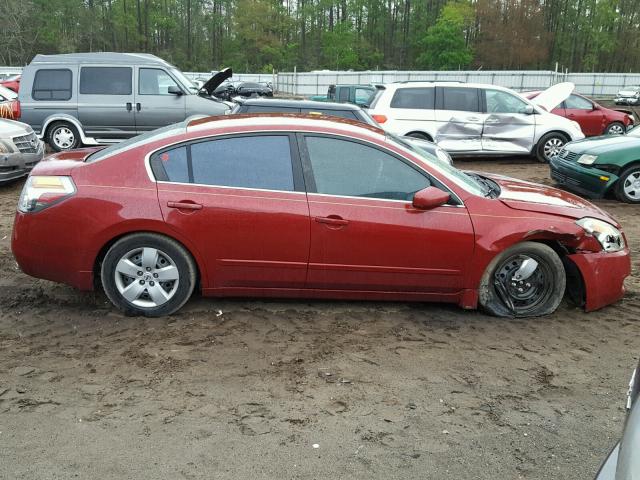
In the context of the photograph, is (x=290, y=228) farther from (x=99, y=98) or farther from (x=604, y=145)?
(x=99, y=98)

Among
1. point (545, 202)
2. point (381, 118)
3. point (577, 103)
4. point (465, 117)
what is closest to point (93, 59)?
point (381, 118)

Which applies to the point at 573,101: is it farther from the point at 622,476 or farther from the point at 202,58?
the point at 202,58

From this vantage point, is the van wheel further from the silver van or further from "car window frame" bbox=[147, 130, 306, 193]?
"car window frame" bbox=[147, 130, 306, 193]

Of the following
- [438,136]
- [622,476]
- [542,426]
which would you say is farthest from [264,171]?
[438,136]

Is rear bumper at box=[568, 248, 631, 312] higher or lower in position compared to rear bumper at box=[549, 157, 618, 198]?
lower

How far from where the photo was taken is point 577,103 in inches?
637

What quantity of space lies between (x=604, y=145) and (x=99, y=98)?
→ 9.81 meters

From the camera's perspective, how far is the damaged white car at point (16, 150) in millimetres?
9188

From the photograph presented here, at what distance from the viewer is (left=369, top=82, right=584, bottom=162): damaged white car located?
12.5 metres

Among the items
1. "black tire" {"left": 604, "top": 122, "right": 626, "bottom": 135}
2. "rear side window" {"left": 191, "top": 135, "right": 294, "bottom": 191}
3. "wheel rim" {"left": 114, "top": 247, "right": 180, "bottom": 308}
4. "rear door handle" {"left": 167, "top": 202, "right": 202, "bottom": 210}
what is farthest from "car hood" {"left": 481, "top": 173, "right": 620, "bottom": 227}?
"black tire" {"left": 604, "top": 122, "right": 626, "bottom": 135}

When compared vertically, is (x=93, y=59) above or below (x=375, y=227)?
above

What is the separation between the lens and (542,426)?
10.7 feet

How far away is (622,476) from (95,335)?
3.59 metres

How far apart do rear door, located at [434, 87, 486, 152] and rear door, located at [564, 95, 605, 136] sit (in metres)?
4.78
